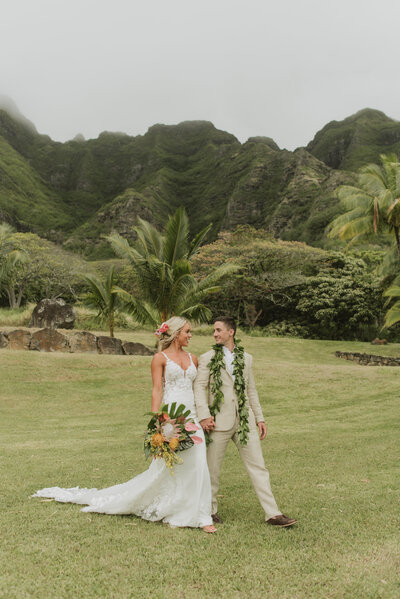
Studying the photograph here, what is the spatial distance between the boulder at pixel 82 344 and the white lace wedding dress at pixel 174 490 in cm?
1577

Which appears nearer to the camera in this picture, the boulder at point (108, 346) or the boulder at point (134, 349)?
the boulder at point (108, 346)

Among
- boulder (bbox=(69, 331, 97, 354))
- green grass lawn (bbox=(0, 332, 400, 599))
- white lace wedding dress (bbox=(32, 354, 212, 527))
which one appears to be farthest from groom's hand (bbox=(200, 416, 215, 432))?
boulder (bbox=(69, 331, 97, 354))

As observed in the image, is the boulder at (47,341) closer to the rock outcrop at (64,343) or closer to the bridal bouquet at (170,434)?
the rock outcrop at (64,343)

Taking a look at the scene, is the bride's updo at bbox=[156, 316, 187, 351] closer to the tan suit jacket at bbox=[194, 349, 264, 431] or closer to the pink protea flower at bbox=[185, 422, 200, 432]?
the tan suit jacket at bbox=[194, 349, 264, 431]

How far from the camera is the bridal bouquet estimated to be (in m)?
3.94

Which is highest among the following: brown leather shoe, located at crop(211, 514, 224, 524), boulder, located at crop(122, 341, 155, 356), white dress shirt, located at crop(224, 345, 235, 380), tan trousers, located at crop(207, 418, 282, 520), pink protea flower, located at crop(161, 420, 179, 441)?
white dress shirt, located at crop(224, 345, 235, 380)

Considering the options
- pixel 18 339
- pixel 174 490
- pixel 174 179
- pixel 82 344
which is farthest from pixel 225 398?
pixel 174 179

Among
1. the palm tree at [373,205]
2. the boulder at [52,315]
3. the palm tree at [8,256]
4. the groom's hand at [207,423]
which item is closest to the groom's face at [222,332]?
the groom's hand at [207,423]

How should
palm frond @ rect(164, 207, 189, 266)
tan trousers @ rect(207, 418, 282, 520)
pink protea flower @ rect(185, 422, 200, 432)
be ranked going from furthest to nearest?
palm frond @ rect(164, 207, 189, 266), tan trousers @ rect(207, 418, 282, 520), pink protea flower @ rect(185, 422, 200, 432)

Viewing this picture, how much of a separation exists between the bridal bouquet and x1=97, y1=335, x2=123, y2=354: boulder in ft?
53.0

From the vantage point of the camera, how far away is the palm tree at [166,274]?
16156 millimetres

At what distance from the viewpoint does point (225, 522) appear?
425 cm

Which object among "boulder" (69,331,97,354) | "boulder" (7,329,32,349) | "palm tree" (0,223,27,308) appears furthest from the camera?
"palm tree" (0,223,27,308)

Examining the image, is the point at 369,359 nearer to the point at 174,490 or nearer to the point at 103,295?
the point at 103,295
